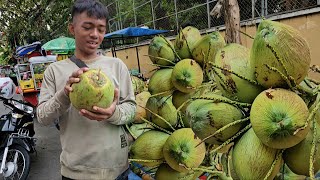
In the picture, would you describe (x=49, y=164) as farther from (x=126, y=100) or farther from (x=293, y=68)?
(x=293, y=68)

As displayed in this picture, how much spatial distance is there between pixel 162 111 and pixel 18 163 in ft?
10.8

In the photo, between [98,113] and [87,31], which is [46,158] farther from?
[98,113]

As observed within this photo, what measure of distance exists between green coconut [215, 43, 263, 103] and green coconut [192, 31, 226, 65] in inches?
27.2

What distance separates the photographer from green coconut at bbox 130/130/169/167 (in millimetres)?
1639

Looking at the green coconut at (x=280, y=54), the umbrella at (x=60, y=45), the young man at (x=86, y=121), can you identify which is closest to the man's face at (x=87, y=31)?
the young man at (x=86, y=121)

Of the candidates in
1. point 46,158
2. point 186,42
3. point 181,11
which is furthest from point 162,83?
point 181,11

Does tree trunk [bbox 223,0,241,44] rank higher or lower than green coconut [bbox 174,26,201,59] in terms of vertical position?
higher

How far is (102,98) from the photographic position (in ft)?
4.20

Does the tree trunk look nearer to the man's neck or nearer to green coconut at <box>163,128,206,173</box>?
green coconut at <box>163,128,206,173</box>

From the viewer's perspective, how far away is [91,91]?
1236mm

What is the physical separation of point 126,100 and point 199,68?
0.41 meters

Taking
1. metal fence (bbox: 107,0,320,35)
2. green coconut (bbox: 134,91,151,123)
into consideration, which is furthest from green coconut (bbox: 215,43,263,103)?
green coconut (bbox: 134,91,151,123)

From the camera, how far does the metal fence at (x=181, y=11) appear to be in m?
5.08

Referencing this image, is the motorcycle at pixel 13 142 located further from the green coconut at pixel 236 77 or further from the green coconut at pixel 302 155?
the green coconut at pixel 302 155
